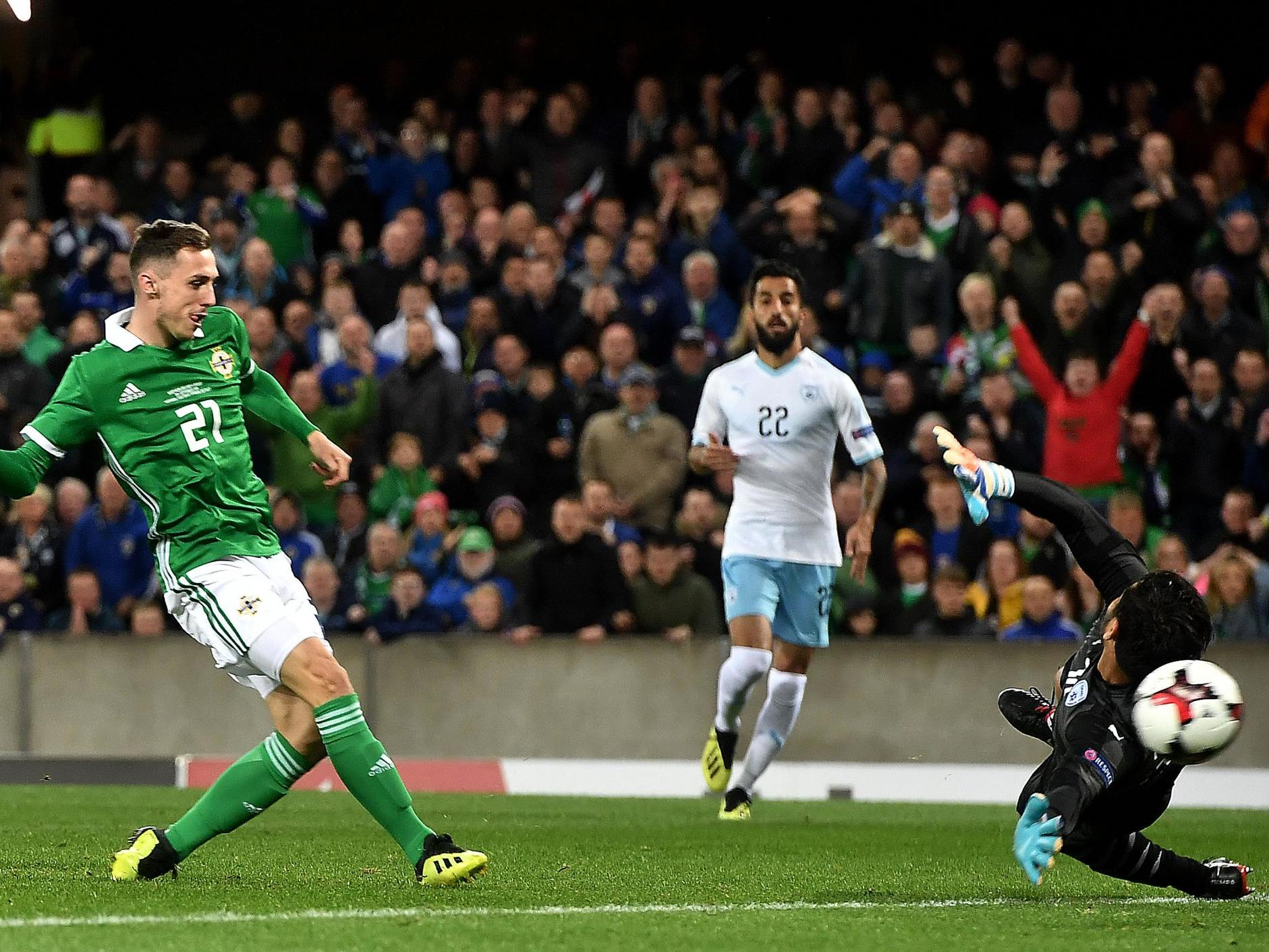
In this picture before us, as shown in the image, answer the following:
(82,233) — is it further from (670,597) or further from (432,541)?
(670,597)

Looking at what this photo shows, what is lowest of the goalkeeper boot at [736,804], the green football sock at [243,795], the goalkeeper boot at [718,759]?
the goalkeeper boot at [736,804]

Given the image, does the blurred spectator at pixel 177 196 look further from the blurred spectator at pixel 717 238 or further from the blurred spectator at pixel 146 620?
the blurred spectator at pixel 146 620

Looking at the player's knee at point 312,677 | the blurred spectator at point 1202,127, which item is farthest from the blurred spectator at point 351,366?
the player's knee at point 312,677

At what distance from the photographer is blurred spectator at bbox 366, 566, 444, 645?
14508 mm

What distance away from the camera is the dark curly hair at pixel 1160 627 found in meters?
6.53

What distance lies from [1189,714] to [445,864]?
2400mm

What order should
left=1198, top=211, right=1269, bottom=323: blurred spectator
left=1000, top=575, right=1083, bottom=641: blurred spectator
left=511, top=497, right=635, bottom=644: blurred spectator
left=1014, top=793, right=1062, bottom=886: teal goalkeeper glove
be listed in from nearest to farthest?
left=1014, top=793, right=1062, bottom=886: teal goalkeeper glove
left=1000, top=575, right=1083, bottom=641: blurred spectator
left=511, top=497, right=635, bottom=644: blurred spectator
left=1198, top=211, right=1269, bottom=323: blurred spectator

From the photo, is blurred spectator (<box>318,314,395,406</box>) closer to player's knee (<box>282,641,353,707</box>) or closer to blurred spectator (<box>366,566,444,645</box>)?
blurred spectator (<box>366,566,444,645</box>)

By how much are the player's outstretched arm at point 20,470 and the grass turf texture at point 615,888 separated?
4.27 feet

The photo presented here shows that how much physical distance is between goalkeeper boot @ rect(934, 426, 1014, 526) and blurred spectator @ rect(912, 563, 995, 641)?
6666 millimetres

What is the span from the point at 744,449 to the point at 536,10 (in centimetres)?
1140

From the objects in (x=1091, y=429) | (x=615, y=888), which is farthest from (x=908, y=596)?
(x=615, y=888)

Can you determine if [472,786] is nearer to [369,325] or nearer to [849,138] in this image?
[369,325]

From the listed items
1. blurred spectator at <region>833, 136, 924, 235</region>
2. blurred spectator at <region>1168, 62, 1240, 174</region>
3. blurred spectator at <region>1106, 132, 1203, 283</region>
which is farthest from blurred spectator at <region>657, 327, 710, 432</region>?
blurred spectator at <region>1168, 62, 1240, 174</region>
